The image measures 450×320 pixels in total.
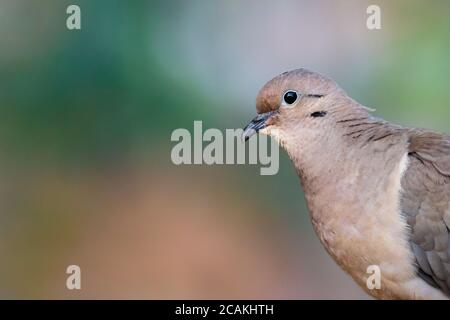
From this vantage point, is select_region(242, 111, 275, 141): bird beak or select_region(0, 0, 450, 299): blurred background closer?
select_region(242, 111, 275, 141): bird beak

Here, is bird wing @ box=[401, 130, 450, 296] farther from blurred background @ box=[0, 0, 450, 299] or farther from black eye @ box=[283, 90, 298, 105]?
blurred background @ box=[0, 0, 450, 299]

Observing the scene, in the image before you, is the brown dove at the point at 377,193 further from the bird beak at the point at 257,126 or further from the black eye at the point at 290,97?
the bird beak at the point at 257,126

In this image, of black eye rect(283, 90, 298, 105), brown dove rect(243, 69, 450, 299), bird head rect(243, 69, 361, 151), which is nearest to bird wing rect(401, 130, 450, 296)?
brown dove rect(243, 69, 450, 299)

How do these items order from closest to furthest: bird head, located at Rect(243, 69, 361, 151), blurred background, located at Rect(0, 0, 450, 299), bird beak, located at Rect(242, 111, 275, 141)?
bird head, located at Rect(243, 69, 361, 151) < bird beak, located at Rect(242, 111, 275, 141) < blurred background, located at Rect(0, 0, 450, 299)

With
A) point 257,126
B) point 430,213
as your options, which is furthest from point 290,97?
point 430,213

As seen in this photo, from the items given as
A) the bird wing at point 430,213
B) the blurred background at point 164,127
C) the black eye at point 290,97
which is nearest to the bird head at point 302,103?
the black eye at point 290,97

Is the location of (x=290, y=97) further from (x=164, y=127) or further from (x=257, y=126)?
(x=164, y=127)
